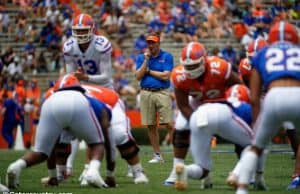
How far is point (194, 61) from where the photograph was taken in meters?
11.0

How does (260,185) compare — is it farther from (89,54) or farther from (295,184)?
(89,54)

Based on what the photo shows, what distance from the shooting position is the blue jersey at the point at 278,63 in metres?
9.66

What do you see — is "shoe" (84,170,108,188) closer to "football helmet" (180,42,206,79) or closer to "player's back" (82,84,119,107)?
"player's back" (82,84,119,107)

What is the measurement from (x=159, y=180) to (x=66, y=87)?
243 cm

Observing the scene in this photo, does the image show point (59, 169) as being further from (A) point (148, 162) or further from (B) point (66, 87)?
(A) point (148, 162)

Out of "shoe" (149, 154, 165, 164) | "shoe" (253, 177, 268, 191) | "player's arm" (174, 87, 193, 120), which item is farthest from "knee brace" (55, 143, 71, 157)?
"shoe" (149, 154, 165, 164)

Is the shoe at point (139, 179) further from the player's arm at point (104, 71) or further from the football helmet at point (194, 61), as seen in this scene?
the football helmet at point (194, 61)

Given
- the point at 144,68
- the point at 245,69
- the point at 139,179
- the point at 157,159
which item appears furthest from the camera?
the point at 144,68

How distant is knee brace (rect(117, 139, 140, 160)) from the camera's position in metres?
11.8

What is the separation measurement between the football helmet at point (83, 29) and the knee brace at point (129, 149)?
185 cm

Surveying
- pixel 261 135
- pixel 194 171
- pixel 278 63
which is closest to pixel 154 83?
pixel 194 171

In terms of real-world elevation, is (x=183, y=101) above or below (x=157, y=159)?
above

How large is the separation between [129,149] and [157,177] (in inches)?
66.8

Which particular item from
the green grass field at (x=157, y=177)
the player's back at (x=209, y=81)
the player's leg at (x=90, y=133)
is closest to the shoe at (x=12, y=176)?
the green grass field at (x=157, y=177)
